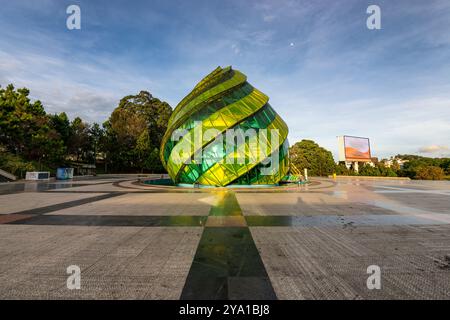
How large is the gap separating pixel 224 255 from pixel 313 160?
160 feet

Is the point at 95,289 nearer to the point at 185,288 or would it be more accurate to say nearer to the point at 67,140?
the point at 185,288

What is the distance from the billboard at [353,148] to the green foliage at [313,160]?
7148 mm

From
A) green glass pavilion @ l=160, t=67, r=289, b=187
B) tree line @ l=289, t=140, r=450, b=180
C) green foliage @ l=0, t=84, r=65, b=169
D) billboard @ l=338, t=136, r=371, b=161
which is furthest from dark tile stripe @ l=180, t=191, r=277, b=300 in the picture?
billboard @ l=338, t=136, r=371, b=161

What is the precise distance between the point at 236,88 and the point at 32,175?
30982 mm

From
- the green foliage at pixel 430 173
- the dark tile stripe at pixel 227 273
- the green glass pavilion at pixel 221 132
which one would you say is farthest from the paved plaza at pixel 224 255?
the green foliage at pixel 430 173

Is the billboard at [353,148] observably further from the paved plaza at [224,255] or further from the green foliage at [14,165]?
the green foliage at [14,165]

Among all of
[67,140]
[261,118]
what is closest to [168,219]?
[261,118]

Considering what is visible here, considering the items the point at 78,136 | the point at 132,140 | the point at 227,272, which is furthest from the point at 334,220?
the point at 78,136

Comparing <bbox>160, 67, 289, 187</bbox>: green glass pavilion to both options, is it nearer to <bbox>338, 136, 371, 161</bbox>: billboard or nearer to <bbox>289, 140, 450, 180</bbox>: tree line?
<bbox>289, 140, 450, 180</bbox>: tree line

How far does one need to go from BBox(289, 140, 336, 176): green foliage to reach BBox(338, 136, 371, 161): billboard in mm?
7148

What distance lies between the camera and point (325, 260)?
443 centimetres

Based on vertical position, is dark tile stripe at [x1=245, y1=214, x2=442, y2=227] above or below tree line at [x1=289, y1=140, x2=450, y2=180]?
below

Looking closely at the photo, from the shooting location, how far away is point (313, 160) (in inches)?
1923

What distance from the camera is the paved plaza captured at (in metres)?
3.34
